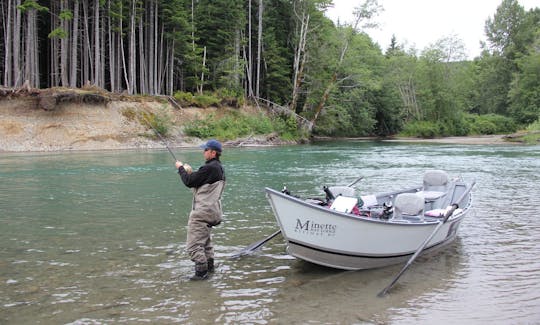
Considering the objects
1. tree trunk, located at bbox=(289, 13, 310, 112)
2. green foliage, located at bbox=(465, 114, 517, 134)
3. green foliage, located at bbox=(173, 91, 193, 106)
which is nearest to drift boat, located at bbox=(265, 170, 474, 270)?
green foliage, located at bbox=(173, 91, 193, 106)

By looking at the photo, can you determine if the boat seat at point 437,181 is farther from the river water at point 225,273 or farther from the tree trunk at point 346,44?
the tree trunk at point 346,44

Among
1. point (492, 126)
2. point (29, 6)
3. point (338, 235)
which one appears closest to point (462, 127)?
point (492, 126)

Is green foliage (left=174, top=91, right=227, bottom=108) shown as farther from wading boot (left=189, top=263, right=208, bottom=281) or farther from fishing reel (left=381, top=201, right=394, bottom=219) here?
wading boot (left=189, top=263, right=208, bottom=281)

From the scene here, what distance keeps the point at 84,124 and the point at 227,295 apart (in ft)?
104

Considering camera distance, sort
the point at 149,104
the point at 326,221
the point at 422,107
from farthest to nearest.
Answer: the point at 422,107
the point at 149,104
the point at 326,221

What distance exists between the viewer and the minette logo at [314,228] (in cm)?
696

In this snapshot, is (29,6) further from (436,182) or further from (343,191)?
(343,191)

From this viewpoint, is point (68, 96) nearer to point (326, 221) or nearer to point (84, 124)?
point (84, 124)

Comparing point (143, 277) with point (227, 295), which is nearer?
point (227, 295)

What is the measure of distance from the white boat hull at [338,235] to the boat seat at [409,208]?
1.03m

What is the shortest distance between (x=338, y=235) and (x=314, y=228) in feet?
1.34

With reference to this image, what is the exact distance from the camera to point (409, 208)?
9.08 meters

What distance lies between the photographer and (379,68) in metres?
62.9

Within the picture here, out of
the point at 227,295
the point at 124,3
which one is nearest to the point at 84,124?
the point at 124,3
